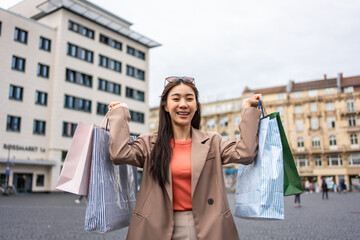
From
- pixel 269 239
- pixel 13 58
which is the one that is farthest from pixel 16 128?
pixel 269 239

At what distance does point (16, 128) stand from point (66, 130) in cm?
532

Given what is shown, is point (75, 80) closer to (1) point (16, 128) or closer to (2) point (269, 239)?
(1) point (16, 128)

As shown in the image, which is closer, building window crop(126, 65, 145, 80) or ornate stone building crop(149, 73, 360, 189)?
building window crop(126, 65, 145, 80)

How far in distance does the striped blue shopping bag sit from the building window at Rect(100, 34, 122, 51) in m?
44.6

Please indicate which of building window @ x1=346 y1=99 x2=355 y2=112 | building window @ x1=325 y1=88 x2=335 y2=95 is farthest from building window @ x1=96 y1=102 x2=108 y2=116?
building window @ x1=346 y1=99 x2=355 y2=112

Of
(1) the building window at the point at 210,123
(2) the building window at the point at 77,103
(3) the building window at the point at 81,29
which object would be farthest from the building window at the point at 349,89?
(2) the building window at the point at 77,103

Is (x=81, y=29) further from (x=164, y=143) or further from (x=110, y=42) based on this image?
(x=164, y=143)

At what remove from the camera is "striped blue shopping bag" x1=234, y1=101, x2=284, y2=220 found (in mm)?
2574

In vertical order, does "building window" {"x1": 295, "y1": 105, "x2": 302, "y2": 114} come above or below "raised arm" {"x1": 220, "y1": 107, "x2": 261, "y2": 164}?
above

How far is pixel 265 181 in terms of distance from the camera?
2.60m

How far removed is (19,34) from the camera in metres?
37.2

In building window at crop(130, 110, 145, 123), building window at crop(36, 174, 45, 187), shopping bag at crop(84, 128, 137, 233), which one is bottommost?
building window at crop(36, 174, 45, 187)

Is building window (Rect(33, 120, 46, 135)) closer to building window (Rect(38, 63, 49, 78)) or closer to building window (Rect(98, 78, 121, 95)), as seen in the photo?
building window (Rect(38, 63, 49, 78))

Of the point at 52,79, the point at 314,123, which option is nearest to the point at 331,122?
the point at 314,123
